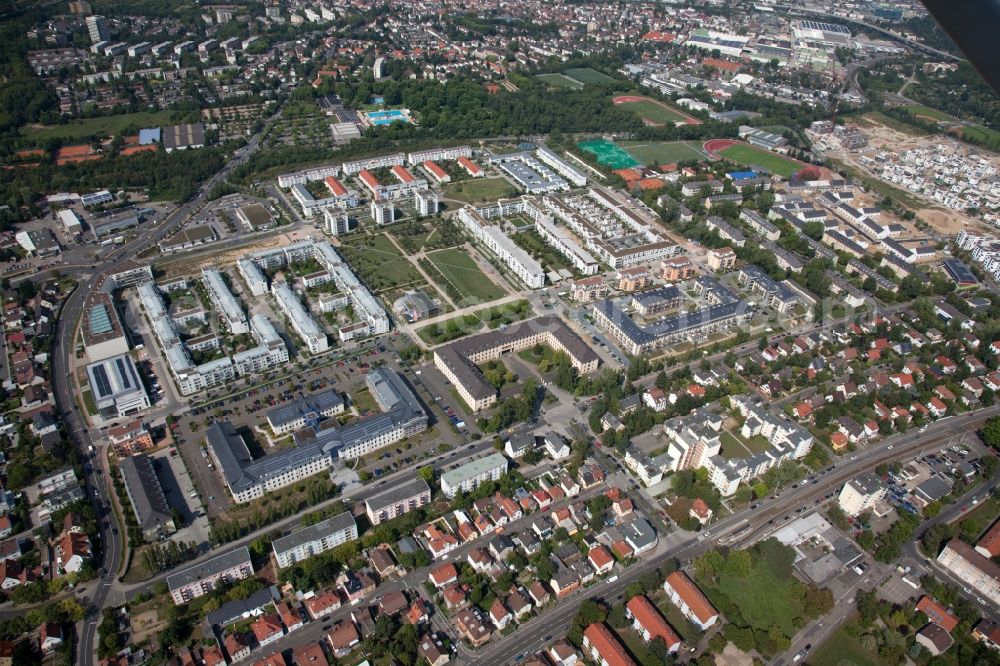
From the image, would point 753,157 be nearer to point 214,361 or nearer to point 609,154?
point 609,154

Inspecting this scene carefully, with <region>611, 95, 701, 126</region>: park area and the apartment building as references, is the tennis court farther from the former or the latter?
the apartment building

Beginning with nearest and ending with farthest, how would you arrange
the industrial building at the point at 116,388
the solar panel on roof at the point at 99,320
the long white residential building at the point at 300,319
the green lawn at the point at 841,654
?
the green lawn at the point at 841,654
the industrial building at the point at 116,388
the solar panel on roof at the point at 99,320
the long white residential building at the point at 300,319

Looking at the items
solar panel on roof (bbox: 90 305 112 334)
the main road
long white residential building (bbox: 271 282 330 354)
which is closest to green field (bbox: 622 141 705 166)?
long white residential building (bbox: 271 282 330 354)

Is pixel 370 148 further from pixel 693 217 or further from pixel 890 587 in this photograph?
pixel 890 587

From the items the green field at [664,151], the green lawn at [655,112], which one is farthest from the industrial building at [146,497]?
the green lawn at [655,112]

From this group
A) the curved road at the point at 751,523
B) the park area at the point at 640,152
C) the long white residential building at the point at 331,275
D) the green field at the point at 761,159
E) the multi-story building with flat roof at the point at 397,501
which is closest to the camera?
the curved road at the point at 751,523

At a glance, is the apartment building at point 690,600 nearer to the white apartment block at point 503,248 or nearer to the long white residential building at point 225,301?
the white apartment block at point 503,248
